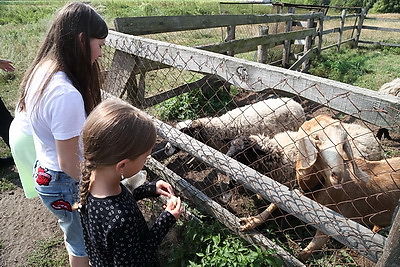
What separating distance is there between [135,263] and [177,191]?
1482mm

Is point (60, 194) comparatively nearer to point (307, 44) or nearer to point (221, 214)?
point (221, 214)

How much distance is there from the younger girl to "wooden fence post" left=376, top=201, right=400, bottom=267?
123 cm

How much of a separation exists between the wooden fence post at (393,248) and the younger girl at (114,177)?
1.23 m

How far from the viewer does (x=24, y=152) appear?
1910 millimetres

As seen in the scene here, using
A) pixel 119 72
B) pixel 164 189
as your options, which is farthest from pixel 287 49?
pixel 164 189

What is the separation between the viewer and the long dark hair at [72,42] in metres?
1.55

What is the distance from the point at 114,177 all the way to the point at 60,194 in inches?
26.0

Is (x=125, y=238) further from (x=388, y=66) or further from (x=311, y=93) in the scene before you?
(x=388, y=66)

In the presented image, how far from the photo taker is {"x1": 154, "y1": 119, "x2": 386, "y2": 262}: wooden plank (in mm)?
1591

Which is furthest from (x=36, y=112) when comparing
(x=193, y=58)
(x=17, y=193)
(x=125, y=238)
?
(x=17, y=193)

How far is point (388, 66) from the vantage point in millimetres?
9516

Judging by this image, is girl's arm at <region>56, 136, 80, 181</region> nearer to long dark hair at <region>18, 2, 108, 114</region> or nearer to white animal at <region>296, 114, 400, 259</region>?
long dark hair at <region>18, 2, 108, 114</region>

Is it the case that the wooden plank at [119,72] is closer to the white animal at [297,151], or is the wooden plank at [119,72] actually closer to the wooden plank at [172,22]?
the wooden plank at [172,22]

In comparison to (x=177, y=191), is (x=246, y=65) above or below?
above
